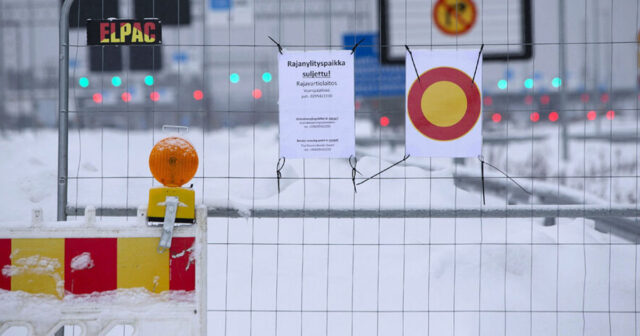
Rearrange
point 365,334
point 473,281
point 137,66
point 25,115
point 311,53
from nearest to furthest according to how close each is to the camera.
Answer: point 311,53
point 365,334
point 473,281
point 137,66
point 25,115

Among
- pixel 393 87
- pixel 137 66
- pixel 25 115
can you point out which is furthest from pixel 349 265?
pixel 25 115

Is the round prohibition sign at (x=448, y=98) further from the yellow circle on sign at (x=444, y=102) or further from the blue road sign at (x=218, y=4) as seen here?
the blue road sign at (x=218, y=4)

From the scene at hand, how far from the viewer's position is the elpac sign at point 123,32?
4.09 m

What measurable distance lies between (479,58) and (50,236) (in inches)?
112

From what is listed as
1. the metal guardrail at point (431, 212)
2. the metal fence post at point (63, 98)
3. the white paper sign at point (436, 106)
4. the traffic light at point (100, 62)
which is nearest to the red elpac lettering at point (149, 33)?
the metal fence post at point (63, 98)

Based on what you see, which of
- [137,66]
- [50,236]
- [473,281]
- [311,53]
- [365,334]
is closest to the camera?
[50,236]

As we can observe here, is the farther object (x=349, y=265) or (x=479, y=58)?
(x=349, y=265)

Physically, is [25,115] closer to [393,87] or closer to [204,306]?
Result: [393,87]

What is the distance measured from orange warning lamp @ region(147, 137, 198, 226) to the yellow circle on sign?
5.99 ft

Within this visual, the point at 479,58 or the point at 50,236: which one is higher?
the point at 479,58

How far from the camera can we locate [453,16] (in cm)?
449

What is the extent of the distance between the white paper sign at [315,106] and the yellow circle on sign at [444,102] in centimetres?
54

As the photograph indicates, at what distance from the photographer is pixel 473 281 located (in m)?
5.36

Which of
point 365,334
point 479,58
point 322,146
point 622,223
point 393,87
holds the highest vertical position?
point 393,87
